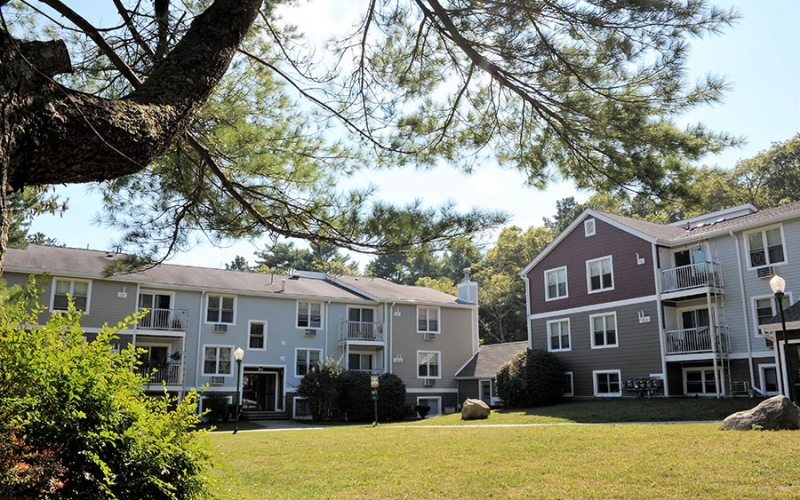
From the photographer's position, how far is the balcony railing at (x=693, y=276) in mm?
21828

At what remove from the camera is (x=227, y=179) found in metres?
5.79

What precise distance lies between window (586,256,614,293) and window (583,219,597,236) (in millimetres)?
1178

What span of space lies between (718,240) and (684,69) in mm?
18922

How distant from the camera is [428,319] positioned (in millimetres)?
32156

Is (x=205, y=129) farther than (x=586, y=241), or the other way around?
(x=586, y=241)

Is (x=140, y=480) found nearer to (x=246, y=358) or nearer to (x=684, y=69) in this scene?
(x=684, y=69)

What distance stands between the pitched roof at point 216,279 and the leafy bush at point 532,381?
6844mm

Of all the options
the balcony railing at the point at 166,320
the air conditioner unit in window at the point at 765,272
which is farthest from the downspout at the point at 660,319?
the balcony railing at the point at 166,320

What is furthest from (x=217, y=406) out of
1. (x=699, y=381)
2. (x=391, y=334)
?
(x=699, y=381)

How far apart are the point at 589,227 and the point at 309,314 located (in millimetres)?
13406

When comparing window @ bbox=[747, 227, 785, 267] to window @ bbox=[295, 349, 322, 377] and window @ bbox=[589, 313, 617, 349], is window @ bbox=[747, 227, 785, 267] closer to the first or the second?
window @ bbox=[589, 313, 617, 349]

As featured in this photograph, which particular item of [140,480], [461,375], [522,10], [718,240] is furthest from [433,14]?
[461,375]

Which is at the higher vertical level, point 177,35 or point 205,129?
point 177,35

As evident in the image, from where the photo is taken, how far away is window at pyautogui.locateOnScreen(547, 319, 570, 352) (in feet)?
87.1
